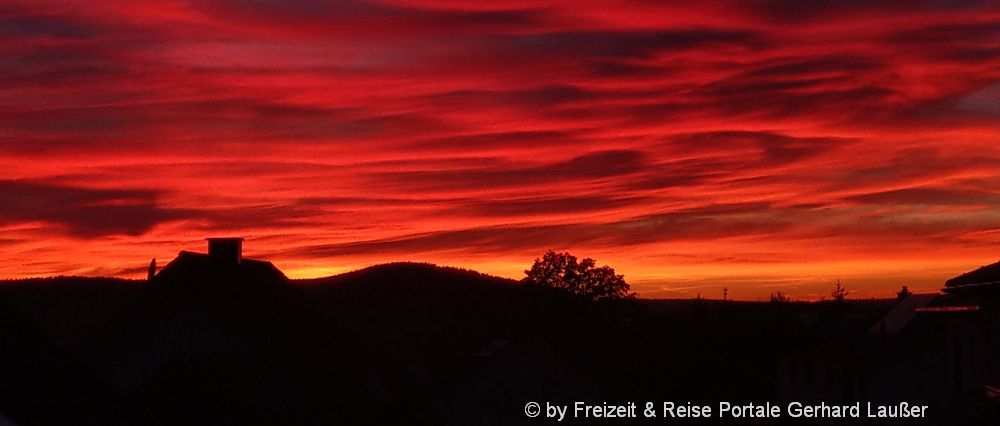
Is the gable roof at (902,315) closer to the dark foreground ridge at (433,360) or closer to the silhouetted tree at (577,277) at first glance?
the dark foreground ridge at (433,360)

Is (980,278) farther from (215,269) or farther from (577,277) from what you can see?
(577,277)

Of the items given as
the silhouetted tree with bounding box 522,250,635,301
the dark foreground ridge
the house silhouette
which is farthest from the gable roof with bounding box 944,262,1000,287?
the silhouetted tree with bounding box 522,250,635,301

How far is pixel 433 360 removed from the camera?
6800 centimetres

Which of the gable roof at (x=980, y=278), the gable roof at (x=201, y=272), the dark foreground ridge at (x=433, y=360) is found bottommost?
the dark foreground ridge at (x=433, y=360)

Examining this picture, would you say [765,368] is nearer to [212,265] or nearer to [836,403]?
[836,403]

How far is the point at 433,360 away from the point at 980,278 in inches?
1597

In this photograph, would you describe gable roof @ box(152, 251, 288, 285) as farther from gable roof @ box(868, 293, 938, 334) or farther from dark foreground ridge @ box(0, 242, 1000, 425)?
gable roof @ box(868, 293, 938, 334)

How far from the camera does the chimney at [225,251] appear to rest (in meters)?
38.3

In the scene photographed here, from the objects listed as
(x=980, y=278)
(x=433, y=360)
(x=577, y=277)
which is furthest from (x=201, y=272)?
(x=577, y=277)

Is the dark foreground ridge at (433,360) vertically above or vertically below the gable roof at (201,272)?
below

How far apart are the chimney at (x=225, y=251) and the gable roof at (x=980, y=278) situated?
20.3 meters

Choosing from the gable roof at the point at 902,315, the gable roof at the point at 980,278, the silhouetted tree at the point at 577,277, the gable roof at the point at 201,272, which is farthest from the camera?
the silhouetted tree at the point at 577,277

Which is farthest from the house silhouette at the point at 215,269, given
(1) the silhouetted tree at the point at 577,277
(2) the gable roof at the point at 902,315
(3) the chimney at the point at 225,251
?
(1) the silhouetted tree at the point at 577,277

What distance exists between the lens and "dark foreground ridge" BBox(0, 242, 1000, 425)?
31.8 metres
